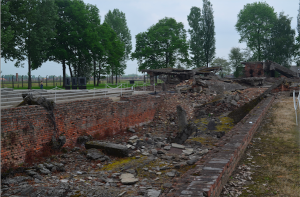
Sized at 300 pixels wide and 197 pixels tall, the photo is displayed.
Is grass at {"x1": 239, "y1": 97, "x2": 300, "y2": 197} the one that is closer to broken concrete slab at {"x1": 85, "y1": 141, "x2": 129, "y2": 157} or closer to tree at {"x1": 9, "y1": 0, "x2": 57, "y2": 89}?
broken concrete slab at {"x1": 85, "y1": 141, "x2": 129, "y2": 157}

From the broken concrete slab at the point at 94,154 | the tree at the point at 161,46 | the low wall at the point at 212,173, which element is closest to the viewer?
the low wall at the point at 212,173

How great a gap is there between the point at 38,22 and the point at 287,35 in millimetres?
45861

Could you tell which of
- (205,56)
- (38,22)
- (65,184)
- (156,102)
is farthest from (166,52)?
(65,184)

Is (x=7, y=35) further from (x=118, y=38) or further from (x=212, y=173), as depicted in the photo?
(x=118, y=38)

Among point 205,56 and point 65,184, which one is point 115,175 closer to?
point 65,184

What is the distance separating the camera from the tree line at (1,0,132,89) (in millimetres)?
22016

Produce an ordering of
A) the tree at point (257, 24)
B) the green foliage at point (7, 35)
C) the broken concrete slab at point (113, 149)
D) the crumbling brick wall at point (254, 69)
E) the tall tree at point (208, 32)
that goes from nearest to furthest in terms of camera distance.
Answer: the broken concrete slab at point (113, 149), the green foliage at point (7, 35), the crumbling brick wall at point (254, 69), the tall tree at point (208, 32), the tree at point (257, 24)

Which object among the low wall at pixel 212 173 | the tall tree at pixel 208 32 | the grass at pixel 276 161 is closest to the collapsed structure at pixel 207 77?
the tall tree at pixel 208 32

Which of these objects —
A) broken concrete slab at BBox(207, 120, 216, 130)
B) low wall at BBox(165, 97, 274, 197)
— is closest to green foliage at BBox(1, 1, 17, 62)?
broken concrete slab at BBox(207, 120, 216, 130)

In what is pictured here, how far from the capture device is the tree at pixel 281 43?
4597 centimetres

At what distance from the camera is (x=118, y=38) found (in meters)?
41.6

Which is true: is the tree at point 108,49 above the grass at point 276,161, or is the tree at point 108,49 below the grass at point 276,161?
above

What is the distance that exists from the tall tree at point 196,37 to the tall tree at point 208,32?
82 centimetres

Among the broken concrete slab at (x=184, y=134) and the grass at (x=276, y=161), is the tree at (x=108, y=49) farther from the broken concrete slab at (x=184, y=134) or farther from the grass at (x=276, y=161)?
the grass at (x=276, y=161)
